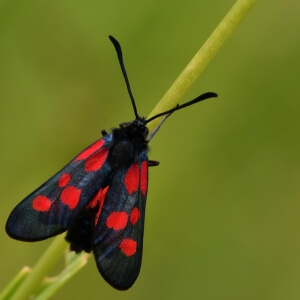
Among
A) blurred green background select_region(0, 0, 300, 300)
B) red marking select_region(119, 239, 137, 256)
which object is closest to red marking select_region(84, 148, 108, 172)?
red marking select_region(119, 239, 137, 256)

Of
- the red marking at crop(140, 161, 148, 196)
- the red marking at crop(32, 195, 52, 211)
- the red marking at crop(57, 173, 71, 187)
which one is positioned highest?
the red marking at crop(140, 161, 148, 196)

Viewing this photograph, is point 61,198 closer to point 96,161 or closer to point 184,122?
point 96,161

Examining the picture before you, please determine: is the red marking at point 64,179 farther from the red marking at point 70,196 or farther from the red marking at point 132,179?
the red marking at point 132,179

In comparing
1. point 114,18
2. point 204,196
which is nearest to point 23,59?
point 114,18

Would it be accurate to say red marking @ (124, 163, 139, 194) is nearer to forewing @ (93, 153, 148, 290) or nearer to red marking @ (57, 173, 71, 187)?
forewing @ (93, 153, 148, 290)

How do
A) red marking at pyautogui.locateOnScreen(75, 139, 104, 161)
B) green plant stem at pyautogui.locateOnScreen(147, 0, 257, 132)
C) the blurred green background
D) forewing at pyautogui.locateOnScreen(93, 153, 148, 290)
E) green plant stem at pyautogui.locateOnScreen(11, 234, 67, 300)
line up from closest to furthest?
green plant stem at pyautogui.locateOnScreen(147, 0, 257, 132) → green plant stem at pyautogui.locateOnScreen(11, 234, 67, 300) → forewing at pyautogui.locateOnScreen(93, 153, 148, 290) → red marking at pyautogui.locateOnScreen(75, 139, 104, 161) → the blurred green background

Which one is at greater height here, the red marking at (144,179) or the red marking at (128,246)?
the red marking at (144,179)

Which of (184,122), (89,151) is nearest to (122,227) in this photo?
(89,151)

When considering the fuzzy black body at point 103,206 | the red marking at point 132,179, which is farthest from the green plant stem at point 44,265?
the red marking at point 132,179
